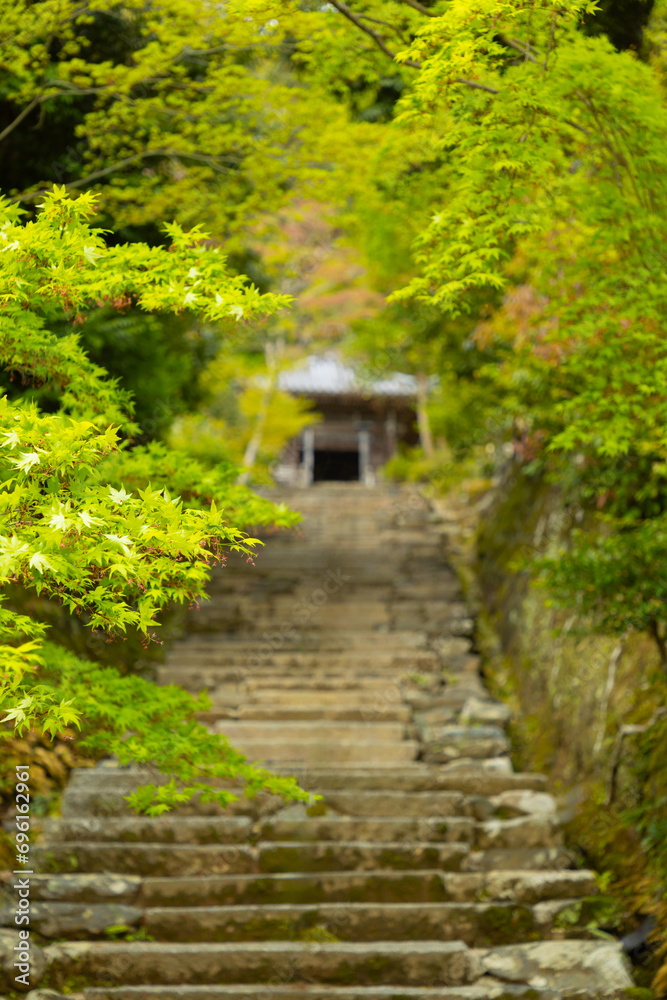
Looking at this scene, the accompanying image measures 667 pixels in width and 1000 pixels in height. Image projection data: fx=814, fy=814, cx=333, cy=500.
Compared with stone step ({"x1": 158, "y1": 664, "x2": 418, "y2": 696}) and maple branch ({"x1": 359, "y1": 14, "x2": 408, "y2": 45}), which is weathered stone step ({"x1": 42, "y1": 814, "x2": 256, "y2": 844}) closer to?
stone step ({"x1": 158, "y1": 664, "x2": 418, "y2": 696})

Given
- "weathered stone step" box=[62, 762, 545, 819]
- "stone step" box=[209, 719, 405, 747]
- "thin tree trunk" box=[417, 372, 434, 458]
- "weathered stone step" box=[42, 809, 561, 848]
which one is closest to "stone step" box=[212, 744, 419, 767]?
"stone step" box=[209, 719, 405, 747]

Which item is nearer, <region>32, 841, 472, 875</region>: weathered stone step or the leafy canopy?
the leafy canopy

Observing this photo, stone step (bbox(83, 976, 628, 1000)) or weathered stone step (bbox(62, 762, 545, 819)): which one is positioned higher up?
stone step (bbox(83, 976, 628, 1000))

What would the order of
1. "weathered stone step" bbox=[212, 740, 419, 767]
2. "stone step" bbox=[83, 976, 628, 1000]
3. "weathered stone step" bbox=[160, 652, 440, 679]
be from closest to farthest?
"stone step" bbox=[83, 976, 628, 1000] < "weathered stone step" bbox=[212, 740, 419, 767] < "weathered stone step" bbox=[160, 652, 440, 679]

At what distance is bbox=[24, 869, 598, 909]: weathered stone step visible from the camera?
514 centimetres

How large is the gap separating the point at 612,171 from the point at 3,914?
5553 millimetres

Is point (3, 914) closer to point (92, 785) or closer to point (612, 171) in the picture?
point (92, 785)

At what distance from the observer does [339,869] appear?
5.41 meters

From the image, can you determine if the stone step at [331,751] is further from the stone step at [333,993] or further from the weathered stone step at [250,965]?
the stone step at [333,993]

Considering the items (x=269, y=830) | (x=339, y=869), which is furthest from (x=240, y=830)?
(x=339, y=869)

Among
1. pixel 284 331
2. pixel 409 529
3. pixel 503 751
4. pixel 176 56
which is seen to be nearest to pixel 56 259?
pixel 176 56

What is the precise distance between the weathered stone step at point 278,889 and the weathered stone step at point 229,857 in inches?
4.8

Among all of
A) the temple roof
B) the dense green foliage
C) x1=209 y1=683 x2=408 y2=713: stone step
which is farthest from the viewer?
the temple roof

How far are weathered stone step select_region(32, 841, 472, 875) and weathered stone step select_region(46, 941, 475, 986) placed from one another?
703mm
